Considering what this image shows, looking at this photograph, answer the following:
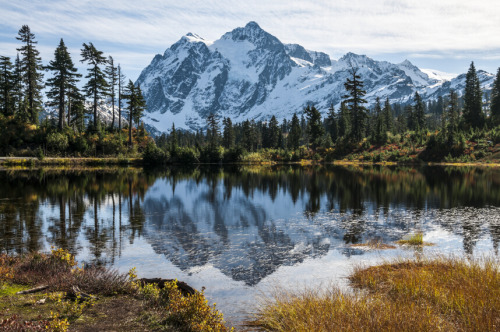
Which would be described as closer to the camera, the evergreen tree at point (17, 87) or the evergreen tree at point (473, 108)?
the evergreen tree at point (17, 87)

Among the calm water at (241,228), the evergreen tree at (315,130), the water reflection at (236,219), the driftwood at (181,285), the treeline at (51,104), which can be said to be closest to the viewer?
the driftwood at (181,285)

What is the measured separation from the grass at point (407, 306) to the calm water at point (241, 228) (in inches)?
68.6

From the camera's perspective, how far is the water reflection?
1658 centimetres

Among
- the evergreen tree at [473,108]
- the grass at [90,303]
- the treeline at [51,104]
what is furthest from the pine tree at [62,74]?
the evergreen tree at [473,108]

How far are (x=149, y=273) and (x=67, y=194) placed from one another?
944 inches

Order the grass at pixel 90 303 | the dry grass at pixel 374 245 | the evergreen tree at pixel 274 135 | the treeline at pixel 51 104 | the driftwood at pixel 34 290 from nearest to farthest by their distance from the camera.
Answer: the grass at pixel 90 303
the driftwood at pixel 34 290
the dry grass at pixel 374 245
the treeline at pixel 51 104
the evergreen tree at pixel 274 135

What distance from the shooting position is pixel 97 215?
2489 cm

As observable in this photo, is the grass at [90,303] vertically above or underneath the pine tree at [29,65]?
underneath

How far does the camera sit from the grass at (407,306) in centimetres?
709

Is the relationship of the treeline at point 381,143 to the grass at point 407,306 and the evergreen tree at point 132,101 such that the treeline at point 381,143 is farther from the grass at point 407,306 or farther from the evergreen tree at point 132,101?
the grass at point 407,306

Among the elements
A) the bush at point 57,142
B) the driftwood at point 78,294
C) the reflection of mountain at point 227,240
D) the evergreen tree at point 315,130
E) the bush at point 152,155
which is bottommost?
the reflection of mountain at point 227,240

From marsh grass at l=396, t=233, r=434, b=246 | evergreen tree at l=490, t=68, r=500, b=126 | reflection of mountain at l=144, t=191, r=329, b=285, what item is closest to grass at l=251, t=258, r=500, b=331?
reflection of mountain at l=144, t=191, r=329, b=285

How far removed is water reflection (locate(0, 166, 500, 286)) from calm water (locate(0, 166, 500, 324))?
8 cm

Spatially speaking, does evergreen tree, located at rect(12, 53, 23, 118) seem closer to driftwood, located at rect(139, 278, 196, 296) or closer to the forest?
the forest
